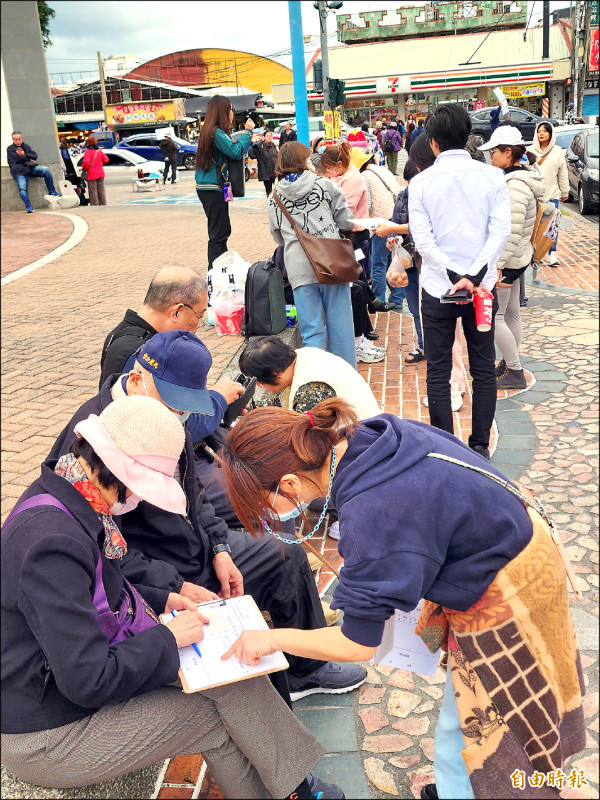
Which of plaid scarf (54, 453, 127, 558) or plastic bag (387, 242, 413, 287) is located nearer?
plaid scarf (54, 453, 127, 558)

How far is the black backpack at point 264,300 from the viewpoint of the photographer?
16.9 ft

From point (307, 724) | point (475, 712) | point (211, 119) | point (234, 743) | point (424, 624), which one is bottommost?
point (307, 724)

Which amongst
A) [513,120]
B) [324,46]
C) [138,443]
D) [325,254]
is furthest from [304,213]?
[513,120]

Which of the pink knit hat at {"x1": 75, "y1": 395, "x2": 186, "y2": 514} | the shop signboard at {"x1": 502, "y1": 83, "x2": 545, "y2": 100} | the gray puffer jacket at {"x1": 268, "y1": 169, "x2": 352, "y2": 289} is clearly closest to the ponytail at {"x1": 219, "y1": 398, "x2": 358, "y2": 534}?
the pink knit hat at {"x1": 75, "y1": 395, "x2": 186, "y2": 514}

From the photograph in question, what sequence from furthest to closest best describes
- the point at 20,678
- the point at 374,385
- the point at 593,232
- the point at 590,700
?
the point at 593,232 → the point at 374,385 → the point at 590,700 → the point at 20,678

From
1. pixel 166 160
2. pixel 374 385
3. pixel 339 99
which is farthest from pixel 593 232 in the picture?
pixel 166 160

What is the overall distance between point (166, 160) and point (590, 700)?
78.7ft

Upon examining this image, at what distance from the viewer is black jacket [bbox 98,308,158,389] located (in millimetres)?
3236

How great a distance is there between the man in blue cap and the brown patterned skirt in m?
→ 1.08

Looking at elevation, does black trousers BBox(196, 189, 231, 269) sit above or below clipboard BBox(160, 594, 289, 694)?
above

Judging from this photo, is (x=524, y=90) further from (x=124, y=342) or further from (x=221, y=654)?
(x=221, y=654)

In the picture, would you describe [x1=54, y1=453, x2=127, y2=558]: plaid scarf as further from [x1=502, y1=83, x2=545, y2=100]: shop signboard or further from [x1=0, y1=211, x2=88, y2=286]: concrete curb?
[x1=502, y1=83, x2=545, y2=100]: shop signboard

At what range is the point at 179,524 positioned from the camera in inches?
106

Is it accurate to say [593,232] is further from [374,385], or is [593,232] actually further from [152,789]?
[152,789]
